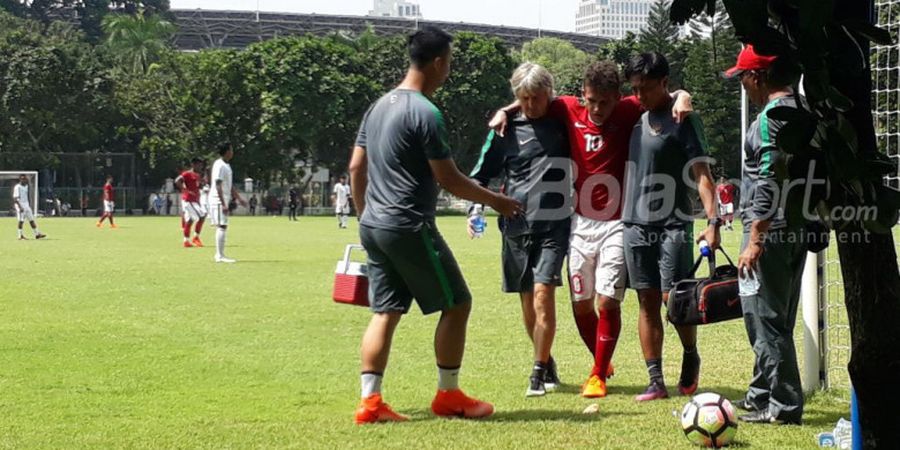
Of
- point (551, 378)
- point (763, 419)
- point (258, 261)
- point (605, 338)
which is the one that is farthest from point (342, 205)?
point (763, 419)

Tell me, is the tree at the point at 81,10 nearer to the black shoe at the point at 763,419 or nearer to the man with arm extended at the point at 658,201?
the man with arm extended at the point at 658,201

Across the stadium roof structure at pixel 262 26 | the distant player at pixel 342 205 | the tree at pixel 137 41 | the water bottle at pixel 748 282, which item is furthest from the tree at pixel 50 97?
the water bottle at pixel 748 282

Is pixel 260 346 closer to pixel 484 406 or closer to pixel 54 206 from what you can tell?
pixel 484 406

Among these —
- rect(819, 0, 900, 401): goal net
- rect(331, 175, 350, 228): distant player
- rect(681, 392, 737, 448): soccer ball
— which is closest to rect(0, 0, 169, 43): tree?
rect(331, 175, 350, 228): distant player

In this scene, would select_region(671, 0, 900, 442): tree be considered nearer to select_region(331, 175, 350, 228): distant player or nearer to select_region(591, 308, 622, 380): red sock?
select_region(591, 308, 622, 380): red sock

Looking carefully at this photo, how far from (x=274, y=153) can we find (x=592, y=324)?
54785 mm

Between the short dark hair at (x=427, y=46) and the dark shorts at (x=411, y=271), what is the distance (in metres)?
0.92

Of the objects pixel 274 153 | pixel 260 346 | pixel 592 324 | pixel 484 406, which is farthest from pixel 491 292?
pixel 274 153

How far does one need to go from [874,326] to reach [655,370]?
13.6 ft

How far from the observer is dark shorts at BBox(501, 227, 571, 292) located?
7.67 m

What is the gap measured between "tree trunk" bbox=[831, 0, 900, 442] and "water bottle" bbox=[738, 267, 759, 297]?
3.08 meters

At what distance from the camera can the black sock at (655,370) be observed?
290 inches

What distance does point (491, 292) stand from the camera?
49.8 feet

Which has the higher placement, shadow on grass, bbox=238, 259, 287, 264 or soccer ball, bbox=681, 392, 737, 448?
shadow on grass, bbox=238, 259, 287, 264
